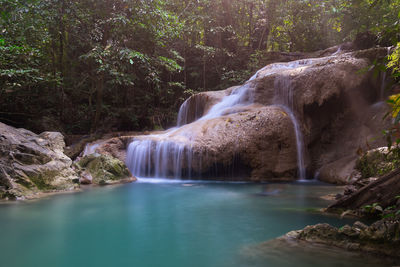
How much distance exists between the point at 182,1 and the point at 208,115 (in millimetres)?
9535

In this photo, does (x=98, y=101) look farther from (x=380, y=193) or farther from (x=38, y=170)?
(x=380, y=193)

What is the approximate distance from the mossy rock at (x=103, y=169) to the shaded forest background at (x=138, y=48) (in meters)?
3.41

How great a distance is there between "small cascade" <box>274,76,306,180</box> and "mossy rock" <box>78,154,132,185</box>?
15.8 feet

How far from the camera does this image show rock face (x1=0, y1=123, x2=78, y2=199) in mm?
5234

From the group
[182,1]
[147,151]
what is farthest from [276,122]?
[182,1]

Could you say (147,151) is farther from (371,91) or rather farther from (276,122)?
(371,91)

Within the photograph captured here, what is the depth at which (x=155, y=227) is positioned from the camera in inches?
139

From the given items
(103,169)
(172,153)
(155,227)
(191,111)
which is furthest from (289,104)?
(155,227)

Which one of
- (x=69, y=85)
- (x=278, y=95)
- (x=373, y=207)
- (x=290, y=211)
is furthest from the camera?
(x=69, y=85)

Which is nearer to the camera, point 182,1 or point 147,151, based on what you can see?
point 147,151

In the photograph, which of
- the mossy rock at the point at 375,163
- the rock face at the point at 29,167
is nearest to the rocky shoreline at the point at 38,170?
the rock face at the point at 29,167

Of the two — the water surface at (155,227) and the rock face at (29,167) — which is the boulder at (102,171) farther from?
the water surface at (155,227)

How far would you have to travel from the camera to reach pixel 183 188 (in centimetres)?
657

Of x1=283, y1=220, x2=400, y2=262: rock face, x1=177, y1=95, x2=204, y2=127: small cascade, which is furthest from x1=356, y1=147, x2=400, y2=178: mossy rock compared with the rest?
x1=177, y1=95, x2=204, y2=127: small cascade
